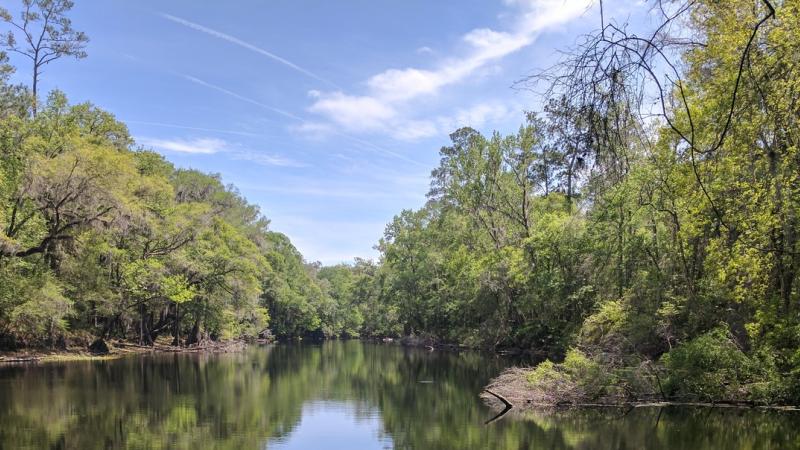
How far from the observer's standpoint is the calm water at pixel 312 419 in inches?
540

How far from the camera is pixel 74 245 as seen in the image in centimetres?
3412

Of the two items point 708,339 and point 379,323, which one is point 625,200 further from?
point 379,323

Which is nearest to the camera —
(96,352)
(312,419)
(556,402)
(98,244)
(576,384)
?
(312,419)

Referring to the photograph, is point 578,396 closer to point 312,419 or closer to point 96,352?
point 312,419

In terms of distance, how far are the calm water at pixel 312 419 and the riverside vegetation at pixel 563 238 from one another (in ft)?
9.00

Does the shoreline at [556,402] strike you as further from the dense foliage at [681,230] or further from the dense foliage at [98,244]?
the dense foliage at [98,244]

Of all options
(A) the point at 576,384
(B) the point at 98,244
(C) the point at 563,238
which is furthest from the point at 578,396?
(B) the point at 98,244

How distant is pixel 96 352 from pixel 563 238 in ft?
99.9

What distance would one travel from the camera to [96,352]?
3731 centimetres

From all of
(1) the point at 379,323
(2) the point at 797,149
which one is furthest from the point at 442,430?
(1) the point at 379,323

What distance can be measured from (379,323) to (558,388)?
63.4 meters

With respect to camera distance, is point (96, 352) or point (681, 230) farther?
point (96, 352)

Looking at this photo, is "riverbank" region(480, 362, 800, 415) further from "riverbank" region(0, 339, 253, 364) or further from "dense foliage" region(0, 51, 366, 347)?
"riverbank" region(0, 339, 253, 364)

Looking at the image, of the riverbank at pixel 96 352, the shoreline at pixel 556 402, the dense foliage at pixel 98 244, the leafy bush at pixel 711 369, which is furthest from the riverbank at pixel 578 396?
the riverbank at pixel 96 352
